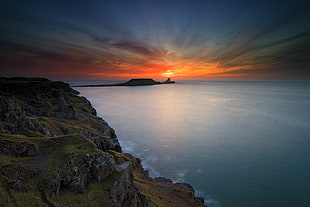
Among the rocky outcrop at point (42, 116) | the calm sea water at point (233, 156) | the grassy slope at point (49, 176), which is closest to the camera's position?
the grassy slope at point (49, 176)

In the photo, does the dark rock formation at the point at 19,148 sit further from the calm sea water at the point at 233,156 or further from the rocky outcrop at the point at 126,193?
the calm sea water at the point at 233,156

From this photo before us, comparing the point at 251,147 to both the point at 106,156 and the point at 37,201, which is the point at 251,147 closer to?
the point at 106,156

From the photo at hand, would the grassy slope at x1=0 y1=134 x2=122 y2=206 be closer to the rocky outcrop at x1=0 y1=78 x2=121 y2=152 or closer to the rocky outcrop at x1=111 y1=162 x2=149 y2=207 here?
the rocky outcrop at x1=111 y1=162 x2=149 y2=207

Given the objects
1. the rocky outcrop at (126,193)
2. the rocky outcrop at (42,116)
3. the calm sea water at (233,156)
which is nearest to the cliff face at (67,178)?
the rocky outcrop at (126,193)

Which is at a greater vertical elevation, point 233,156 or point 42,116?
point 42,116

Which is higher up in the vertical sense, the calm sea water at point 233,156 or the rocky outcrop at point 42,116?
the rocky outcrop at point 42,116

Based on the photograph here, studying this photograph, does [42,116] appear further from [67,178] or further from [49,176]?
[67,178]

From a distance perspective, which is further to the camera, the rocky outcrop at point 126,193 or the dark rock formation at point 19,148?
the dark rock formation at point 19,148

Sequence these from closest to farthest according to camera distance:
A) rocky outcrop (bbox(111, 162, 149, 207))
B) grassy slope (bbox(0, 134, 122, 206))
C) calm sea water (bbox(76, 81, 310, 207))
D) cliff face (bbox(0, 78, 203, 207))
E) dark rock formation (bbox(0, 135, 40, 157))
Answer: grassy slope (bbox(0, 134, 122, 206)) → cliff face (bbox(0, 78, 203, 207)) → rocky outcrop (bbox(111, 162, 149, 207)) → dark rock formation (bbox(0, 135, 40, 157)) → calm sea water (bbox(76, 81, 310, 207))

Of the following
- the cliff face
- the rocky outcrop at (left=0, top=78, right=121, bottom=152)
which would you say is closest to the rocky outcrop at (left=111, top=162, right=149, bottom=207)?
the cliff face

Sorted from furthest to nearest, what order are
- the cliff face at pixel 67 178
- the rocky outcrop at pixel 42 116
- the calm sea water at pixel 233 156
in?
the calm sea water at pixel 233 156 → the rocky outcrop at pixel 42 116 → the cliff face at pixel 67 178

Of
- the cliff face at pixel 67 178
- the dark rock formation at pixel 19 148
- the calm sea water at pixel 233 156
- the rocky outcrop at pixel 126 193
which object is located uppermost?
the dark rock formation at pixel 19 148

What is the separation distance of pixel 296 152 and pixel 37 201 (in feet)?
167

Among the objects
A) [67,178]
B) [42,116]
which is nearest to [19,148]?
[67,178]
